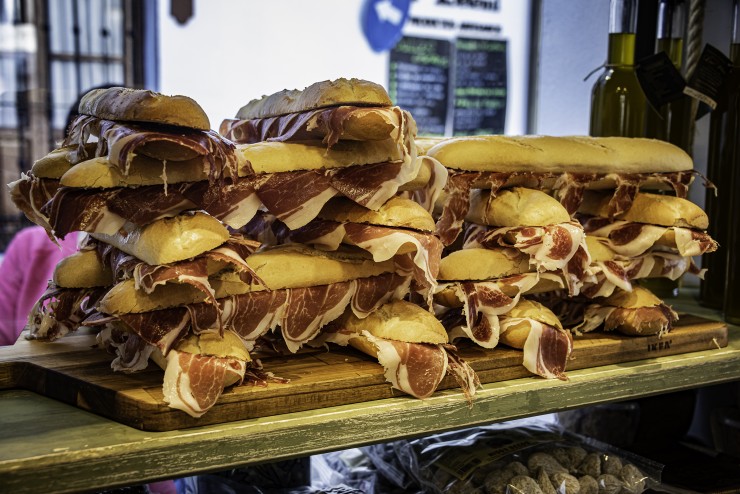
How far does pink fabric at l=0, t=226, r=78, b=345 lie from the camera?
10.4 ft

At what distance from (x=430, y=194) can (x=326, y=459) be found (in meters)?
0.96

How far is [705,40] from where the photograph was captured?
2771 millimetres

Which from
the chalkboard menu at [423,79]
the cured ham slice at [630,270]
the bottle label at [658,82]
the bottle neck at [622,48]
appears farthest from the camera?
the chalkboard menu at [423,79]

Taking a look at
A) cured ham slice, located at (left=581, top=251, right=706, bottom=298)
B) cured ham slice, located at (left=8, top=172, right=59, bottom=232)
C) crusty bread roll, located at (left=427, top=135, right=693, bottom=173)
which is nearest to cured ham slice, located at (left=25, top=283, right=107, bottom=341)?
cured ham slice, located at (left=8, top=172, right=59, bottom=232)

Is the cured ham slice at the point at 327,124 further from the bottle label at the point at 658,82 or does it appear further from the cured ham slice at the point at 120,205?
the bottle label at the point at 658,82

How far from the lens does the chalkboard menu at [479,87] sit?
4.71 m

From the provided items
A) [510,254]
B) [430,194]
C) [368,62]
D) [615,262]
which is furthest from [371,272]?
[368,62]

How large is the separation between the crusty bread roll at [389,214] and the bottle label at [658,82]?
1005 millimetres

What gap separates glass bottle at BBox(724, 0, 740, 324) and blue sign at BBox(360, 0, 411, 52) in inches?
98.5

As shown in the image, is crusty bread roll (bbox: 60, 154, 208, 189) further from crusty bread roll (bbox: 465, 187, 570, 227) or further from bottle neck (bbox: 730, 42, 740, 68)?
bottle neck (bbox: 730, 42, 740, 68)

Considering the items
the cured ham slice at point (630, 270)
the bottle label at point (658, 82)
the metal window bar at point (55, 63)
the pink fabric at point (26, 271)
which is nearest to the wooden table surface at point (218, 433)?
the cured ham slice at point (630, 270)

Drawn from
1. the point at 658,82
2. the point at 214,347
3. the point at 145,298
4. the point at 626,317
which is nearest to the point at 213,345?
the point at 214,347

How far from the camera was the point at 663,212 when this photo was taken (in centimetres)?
197

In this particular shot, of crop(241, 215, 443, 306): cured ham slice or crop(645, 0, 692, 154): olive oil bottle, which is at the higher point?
crop(645, 0, 692, 154): olive oil bottle
